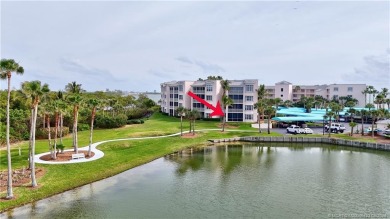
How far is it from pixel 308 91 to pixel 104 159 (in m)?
134

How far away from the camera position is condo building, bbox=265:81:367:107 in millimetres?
131750

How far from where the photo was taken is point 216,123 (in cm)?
8419

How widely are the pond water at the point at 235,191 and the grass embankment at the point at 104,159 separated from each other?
130 cm

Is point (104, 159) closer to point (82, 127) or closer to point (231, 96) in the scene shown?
point (82, 127)

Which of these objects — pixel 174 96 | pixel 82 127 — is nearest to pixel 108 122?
pixel 82 127

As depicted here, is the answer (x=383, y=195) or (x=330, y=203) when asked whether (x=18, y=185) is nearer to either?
(x=330, y=203)

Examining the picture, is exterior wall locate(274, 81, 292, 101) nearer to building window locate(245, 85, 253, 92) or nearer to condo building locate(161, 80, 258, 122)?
condo building locate(161, 80, 258, 122)

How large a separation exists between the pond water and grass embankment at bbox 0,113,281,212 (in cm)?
130

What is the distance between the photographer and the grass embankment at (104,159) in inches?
1199

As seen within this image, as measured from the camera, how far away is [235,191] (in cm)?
3231

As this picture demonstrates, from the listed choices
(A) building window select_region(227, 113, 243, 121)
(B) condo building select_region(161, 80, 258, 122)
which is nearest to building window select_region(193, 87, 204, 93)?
(B) condo building select_region(161, 80, 258, 122)

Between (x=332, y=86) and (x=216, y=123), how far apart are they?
79.5m

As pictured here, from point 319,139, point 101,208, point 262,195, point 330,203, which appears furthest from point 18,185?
point 319,139

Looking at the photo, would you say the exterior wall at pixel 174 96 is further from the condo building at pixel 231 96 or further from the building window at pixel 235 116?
the building window at pixel 235 116
